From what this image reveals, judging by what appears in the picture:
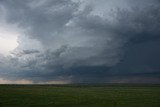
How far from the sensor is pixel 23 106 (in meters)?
46.0

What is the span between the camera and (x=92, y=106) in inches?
1886

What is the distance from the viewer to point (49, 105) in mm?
48469

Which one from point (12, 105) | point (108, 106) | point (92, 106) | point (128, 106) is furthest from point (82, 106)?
point (12, 105)

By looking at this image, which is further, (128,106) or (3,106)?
(128,106)

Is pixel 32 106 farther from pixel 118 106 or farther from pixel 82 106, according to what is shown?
pixel 118 106

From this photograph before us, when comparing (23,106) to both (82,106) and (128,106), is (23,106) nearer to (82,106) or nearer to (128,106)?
(82,106)

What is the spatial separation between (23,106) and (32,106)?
1603 mm

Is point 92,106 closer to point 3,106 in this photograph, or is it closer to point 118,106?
point 118,106

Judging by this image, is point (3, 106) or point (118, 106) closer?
point (3, 106)

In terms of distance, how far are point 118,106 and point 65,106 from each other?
10104mm

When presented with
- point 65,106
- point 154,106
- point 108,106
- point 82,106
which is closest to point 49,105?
point 65,106

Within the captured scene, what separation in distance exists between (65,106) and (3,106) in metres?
11.2

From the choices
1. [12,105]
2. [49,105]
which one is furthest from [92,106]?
[12,105]

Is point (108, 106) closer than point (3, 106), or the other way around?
point (3, 106)
